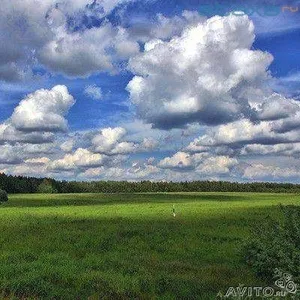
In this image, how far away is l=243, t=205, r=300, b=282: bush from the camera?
17.5 meters

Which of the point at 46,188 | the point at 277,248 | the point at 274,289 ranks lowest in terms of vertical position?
the point at 274,289

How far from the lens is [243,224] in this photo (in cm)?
4025

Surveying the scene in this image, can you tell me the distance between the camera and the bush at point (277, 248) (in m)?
17.5

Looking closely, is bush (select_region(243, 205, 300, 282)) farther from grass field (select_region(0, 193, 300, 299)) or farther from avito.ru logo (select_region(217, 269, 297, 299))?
grass field (select_region(0, 193, 300, 299))

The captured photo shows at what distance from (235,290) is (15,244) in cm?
1516

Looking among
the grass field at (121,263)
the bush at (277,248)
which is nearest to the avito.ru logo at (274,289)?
the bush at (277,248)

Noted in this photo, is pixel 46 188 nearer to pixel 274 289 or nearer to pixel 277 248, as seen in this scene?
pixel 277 248

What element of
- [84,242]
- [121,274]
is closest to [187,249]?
[84,242]

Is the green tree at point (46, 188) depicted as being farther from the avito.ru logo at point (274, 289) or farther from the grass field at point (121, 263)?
the avito.ru logo at point (274, 289)

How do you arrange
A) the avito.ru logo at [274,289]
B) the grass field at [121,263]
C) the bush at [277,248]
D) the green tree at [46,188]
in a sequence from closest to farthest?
the avito.ru logo at [274,289] → the grass field at [121,263] → the bush at [277,248] → the green tree at [46,188]

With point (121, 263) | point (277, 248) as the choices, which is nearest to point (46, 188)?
point (121, 263)

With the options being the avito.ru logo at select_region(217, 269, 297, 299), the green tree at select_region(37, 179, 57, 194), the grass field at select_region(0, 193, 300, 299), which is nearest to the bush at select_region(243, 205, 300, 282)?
the avito.ru logo at select_region(217, 269, 297, 299)

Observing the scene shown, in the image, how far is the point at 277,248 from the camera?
18391 millimetres

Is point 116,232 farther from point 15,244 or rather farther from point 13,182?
point 13,182
